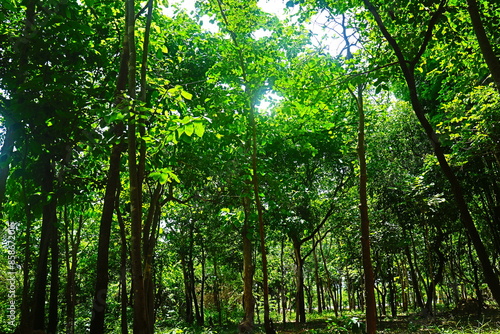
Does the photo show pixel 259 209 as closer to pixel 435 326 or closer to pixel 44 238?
pixel 44 238

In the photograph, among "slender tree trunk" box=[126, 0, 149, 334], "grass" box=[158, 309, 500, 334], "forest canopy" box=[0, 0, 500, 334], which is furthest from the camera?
"grass" box=[158, 309, 500, 334]

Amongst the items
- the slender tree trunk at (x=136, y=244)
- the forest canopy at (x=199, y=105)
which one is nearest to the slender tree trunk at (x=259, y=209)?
Result: the forest canopy at (x=199, y=105)

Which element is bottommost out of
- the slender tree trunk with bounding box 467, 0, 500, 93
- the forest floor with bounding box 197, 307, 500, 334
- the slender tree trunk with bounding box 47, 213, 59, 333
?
the forest floor with bounding box 197, 307, 500, 334

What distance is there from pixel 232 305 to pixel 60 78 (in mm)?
29176

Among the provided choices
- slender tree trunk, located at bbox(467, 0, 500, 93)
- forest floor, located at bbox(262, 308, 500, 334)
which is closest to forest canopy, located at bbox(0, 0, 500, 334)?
slender tree trunk, located at bbox(467, 0, 500, 93)

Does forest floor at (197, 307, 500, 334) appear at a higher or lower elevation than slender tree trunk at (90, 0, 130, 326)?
lower

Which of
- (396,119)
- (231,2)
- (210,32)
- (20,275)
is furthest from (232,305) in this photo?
(231,2)

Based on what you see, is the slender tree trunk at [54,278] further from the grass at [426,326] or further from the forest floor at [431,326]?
the forest floor at [431,326]

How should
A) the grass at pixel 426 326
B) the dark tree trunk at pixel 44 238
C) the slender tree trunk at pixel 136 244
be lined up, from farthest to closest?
the grass at pixel 426 326, the dark tree trunk at pixel 44 238, the slender tree trunk at pixel 136 244

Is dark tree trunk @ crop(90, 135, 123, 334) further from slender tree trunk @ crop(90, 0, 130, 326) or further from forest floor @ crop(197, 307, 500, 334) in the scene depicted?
forest floor @ crop(197, 307, 500, 334)

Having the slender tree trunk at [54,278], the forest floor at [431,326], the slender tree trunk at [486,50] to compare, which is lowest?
the forest floor at [431,326]

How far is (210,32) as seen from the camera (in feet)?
30.0

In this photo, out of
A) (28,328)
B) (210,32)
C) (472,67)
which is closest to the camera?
(28,328)

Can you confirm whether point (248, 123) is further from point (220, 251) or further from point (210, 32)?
point (220, 251)
